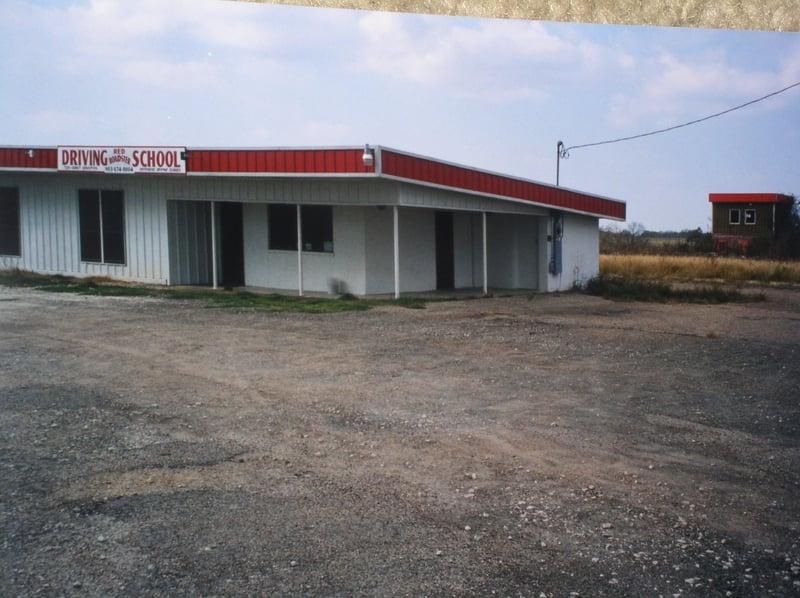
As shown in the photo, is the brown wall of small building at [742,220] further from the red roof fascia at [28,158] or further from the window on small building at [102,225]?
the window on small building at [102,225]

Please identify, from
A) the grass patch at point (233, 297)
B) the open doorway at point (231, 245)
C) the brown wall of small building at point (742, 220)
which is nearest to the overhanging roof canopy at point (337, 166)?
the grass patch at point (233, 297)

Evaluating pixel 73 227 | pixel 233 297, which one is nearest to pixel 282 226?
pixel 233 297

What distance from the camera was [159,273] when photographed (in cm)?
1055

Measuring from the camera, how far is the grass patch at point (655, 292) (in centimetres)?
873

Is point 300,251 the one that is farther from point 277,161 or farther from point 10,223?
point 10,223

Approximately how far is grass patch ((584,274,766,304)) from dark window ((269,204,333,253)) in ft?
13.0

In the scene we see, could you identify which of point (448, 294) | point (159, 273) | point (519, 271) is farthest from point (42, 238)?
point (519, 271)

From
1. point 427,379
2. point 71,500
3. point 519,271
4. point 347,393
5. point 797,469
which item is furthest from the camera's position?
point 519,271

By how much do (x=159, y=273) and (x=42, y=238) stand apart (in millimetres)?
2733

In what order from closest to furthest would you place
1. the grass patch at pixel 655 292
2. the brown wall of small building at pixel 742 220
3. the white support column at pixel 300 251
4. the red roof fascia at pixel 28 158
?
1. the red roof fascia at pixel 28 158
2. the brown wall of small building at pixel 742 220
3. the grass patch at pixel 655 292
4. the white support column at pixel 300 251

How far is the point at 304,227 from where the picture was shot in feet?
35.5

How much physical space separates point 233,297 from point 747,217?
18.0ft

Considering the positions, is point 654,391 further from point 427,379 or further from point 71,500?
point 71,500

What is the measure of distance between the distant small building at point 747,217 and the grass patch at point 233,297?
142 inches
